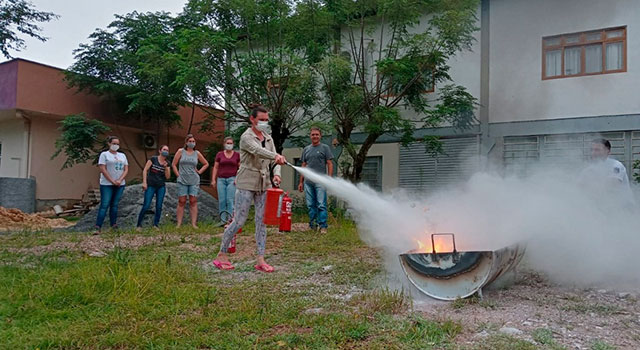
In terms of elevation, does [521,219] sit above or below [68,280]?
above

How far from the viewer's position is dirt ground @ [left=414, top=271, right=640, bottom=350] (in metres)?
3.33

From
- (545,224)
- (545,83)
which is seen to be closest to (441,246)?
(545,224)

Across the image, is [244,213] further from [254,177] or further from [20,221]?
[20,221]

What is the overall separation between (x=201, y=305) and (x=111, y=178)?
5728mm

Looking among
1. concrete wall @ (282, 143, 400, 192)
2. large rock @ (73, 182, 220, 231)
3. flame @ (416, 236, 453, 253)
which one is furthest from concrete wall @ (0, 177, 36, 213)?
flame @ (416, 236, 453, 253)

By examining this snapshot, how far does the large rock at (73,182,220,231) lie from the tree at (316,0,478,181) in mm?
4591

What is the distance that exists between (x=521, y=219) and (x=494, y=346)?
8.05 feet

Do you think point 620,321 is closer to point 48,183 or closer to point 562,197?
point 562,197

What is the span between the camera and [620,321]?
3688 mm

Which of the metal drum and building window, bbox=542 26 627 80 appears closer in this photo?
the metal drum

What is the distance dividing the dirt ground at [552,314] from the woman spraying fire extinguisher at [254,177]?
2.24m

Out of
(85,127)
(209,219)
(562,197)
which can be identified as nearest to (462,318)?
(562,197)

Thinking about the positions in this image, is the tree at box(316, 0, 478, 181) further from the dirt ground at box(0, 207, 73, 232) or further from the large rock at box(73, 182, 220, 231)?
the dirt ground at box(0, 207, 73, 232)

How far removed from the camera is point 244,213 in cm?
557
